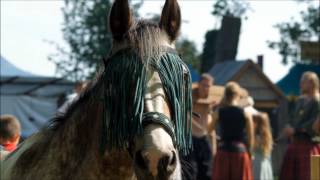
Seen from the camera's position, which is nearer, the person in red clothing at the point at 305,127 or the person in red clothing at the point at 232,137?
the person in red clothing at the point at 305,127

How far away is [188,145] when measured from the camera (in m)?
3.58

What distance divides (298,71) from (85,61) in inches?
1098

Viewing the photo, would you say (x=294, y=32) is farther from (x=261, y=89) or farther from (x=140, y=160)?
(x=140, y=160)

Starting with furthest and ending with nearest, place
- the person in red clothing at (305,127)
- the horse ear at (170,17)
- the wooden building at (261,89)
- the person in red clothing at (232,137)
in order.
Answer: the wooden building at (261,89), the person in red clothing at (232,137), the person in red clothing at (305,127), the horse ear at (170,17)

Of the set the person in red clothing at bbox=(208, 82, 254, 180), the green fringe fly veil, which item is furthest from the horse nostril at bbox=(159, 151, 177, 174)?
the person in red clothing at bbox=(208, 82, 254, 180)

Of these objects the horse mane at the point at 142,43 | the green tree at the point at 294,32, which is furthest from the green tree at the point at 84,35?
the horse mane at the point at 142,43

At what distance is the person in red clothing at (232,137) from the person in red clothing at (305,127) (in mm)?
598

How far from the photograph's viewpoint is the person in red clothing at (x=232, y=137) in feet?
34.7

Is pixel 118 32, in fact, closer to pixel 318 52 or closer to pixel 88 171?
pixel 88 171

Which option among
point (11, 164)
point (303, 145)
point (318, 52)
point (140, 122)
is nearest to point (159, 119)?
point (140, 122)

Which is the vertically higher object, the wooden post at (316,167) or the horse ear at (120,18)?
the horse ear at (120,18)

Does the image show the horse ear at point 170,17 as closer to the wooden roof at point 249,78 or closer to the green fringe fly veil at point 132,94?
the green fringe fly veil at point 132,94

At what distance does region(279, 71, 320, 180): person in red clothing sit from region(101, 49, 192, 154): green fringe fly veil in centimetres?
679

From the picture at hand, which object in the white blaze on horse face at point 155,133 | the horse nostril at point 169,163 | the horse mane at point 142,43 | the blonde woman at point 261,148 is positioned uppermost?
the horse mane at point 142,43
